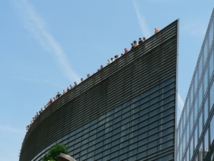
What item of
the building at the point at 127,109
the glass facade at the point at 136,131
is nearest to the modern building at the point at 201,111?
the glass facade at the point at 136,131

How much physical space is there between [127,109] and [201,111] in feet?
68.1

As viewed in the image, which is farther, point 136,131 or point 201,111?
point 136,131

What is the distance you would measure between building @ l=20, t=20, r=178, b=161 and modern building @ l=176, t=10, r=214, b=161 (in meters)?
7.14

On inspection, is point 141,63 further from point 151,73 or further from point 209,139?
point 209,139

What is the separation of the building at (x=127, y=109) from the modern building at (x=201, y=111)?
7.14m

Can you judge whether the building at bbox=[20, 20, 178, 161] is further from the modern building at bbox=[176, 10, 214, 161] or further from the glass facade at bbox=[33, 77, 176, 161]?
the modern building at bbox=[176, 10, 214, 161]

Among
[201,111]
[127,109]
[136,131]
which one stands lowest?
[201,111]

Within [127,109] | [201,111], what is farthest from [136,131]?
[201,111]

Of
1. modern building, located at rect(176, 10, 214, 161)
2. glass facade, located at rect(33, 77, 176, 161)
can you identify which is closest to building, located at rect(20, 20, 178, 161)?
glass facade, located at rect(33, 77, 176, 161)

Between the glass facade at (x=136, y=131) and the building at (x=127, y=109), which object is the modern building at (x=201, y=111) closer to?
the glass facade at (x=136, y=131)

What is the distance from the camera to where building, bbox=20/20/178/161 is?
38844mm

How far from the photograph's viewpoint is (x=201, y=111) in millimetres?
23984

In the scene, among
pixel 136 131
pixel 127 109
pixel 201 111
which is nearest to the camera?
pixel 201 111

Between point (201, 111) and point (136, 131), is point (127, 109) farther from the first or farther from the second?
point (201, 111)
